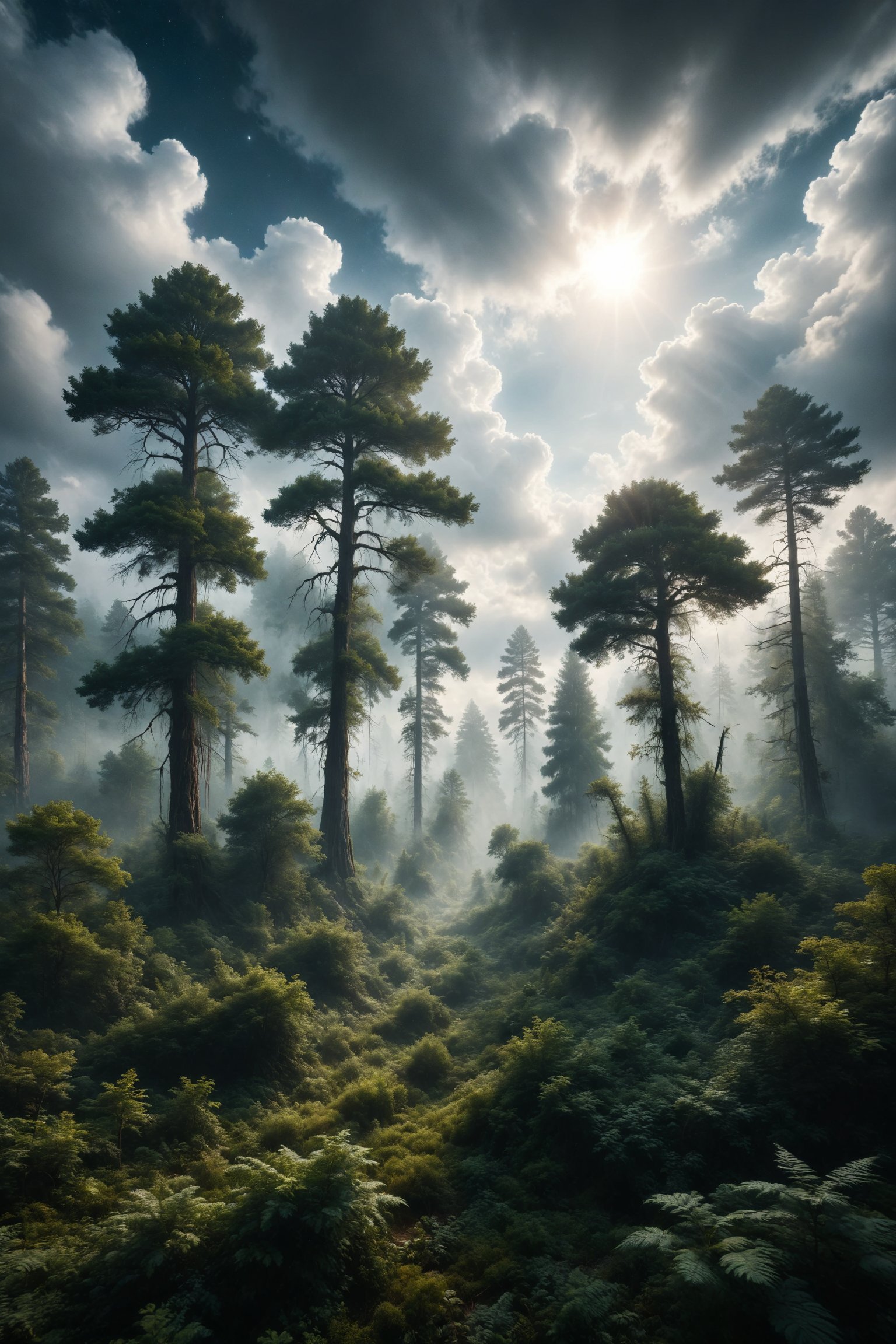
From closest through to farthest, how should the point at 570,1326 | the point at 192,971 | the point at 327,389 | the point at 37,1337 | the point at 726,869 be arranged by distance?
the point at 37,1337, the point at 570,1326, the point at 192,971, the point at 726,869, the point at 327,389

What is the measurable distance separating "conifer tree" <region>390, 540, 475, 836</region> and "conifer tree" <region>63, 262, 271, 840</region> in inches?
669

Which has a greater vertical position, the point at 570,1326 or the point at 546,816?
the point at 546,816

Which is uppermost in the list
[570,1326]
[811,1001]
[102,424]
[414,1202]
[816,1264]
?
[102,424]

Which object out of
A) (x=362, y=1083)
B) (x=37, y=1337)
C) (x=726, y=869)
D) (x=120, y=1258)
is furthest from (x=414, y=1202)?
(x=726, y=869)

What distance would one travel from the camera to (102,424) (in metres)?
14.0

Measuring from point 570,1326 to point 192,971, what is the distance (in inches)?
332

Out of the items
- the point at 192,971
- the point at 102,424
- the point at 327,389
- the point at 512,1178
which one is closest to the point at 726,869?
the point at 512,1178

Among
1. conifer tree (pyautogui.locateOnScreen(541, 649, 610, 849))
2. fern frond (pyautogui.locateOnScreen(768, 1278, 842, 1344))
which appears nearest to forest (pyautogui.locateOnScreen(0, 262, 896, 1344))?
fern frond (pyautogui.locateOnScreen(768, 1278, 842, 1344))

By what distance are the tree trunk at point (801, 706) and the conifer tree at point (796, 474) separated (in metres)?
0.02

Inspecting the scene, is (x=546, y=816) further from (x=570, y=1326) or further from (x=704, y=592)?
(x=570, y=1326)

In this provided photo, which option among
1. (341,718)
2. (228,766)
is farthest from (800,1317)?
(228,766)

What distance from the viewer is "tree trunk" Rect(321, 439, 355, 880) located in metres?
16.1

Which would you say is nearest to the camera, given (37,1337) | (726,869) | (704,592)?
(37,1337)

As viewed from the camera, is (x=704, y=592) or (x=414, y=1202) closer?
(x=414, y=1202)
